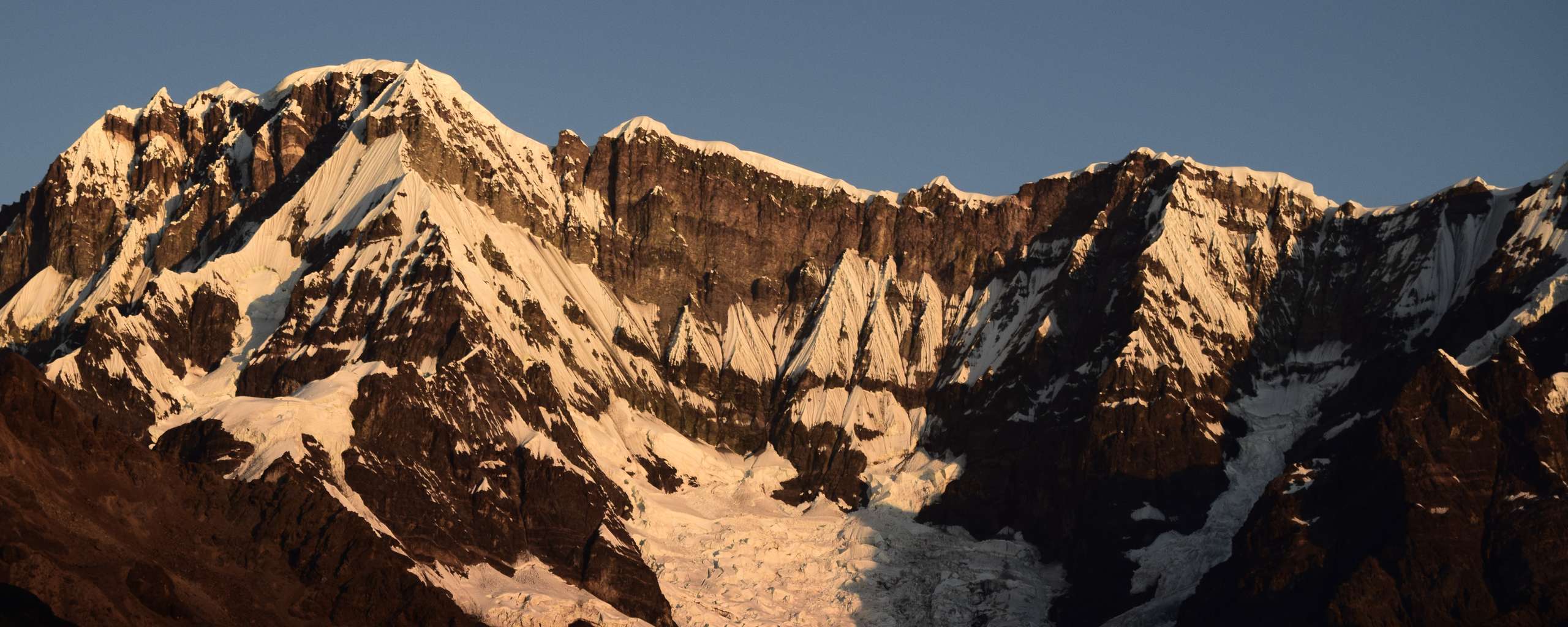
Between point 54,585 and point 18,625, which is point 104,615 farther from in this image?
point 18,625

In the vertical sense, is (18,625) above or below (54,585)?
below

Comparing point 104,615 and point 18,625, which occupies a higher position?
point 104,615

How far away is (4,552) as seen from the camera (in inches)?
7707

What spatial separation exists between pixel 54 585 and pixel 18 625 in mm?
69732

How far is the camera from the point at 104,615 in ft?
653

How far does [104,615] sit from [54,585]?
14.7 ft

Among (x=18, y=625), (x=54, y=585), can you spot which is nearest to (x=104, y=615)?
(x=54, y=585)

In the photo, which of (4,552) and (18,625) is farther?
(4,552)

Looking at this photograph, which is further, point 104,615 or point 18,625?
point 104,615

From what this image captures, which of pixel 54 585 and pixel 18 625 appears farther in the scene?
pixel 54 585

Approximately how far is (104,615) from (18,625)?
70.5 metres

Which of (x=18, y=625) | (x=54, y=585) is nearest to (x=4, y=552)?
(x=54, y=585)

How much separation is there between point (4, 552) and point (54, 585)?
15.2ft

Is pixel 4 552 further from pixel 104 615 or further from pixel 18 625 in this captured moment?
pixel 18 625
